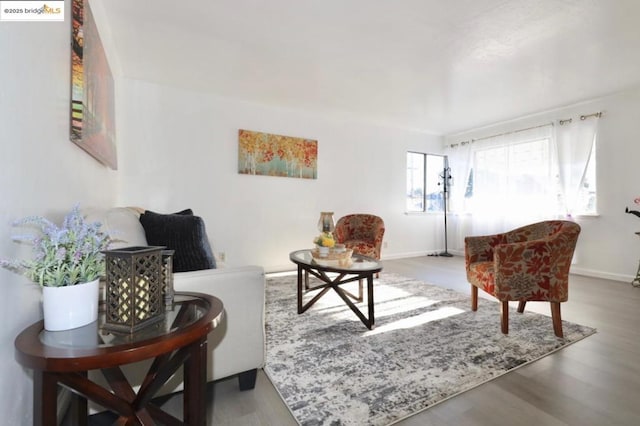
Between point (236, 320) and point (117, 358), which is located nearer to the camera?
point (117, 358)

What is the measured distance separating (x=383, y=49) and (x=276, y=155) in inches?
82.0

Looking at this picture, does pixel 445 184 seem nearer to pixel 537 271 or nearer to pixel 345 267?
pixel 537 271

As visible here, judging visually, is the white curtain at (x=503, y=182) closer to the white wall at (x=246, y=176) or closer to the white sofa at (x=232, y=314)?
the white wall at (x=246, y=176)

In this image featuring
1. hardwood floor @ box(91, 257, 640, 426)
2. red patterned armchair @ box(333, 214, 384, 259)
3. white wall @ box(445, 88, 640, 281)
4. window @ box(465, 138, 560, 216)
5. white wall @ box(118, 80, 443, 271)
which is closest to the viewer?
hardwood floor @ box(91, 257, 640, 426)

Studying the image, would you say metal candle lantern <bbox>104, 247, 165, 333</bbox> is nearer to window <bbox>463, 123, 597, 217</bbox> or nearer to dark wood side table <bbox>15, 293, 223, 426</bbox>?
dark wood side table <bbox>15, 293, 223, 426</bbox>

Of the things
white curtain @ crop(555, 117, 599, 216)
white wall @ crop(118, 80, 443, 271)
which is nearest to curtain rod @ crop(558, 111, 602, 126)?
white curtain @ crop(555, 117, 599, 216)

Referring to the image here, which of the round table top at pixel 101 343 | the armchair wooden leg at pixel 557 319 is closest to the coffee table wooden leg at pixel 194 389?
the round table top at pixel 101 343

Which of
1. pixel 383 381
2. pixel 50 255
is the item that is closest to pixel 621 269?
pixel 383 381

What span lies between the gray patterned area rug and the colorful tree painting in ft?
6.40

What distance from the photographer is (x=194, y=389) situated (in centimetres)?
93

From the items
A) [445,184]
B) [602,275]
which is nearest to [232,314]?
[602,275]

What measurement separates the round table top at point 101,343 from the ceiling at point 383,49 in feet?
7.23

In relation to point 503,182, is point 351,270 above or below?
below

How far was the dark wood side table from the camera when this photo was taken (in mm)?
693
